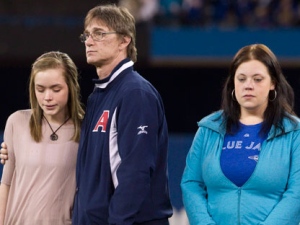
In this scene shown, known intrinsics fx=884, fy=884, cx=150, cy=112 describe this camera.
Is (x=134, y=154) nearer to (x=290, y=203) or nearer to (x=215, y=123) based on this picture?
(x=215, y=123)

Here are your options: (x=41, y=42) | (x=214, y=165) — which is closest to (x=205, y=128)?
(x=214, y=165)

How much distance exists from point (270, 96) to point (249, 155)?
1.11 ft

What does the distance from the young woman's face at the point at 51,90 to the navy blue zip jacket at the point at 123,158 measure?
235mm

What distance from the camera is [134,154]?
4.27 meters

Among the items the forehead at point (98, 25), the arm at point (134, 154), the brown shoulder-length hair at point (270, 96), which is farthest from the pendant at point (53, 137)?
the brown shoulder-length hair at point (270, 96)

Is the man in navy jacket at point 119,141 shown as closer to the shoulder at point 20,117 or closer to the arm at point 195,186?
the arm at point 195,186

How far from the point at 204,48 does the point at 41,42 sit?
2.34 m

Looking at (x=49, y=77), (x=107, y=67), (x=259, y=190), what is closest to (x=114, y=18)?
(x=107, y=67)

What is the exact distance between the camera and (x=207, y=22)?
1305cm

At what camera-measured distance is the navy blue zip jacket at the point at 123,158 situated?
13.9ft

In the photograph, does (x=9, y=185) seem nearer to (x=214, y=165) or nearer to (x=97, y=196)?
(x=97, y=196)

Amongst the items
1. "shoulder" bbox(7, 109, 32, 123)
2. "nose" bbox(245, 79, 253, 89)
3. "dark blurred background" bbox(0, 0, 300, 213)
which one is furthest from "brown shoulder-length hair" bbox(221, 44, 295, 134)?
"dark blurred background" bbox(0, 0, 300, 213)

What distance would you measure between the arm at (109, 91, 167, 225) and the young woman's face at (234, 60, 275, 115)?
0.44m

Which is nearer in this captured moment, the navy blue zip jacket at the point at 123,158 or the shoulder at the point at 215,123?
the navy blue zip jacket at the point at 123,158
